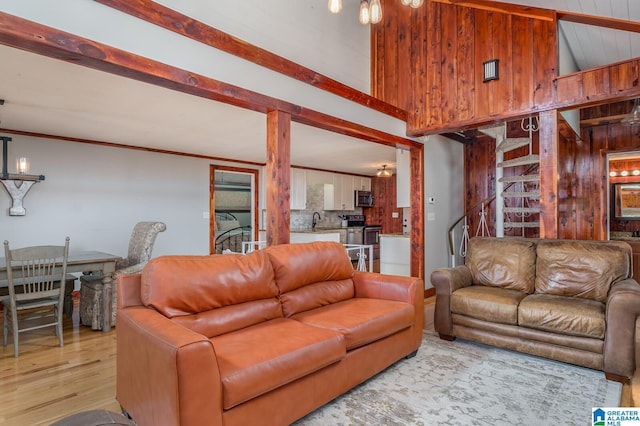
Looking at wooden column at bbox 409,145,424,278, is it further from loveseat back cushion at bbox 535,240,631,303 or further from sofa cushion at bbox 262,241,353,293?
sofa cushion at bbox 262,241,353,293

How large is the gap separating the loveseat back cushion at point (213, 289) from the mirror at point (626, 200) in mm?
5994

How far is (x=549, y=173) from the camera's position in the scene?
3.75 meters

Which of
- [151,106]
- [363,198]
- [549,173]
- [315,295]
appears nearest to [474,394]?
[315,295]

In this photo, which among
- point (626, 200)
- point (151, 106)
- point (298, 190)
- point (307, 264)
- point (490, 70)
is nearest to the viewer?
point (307, 264)

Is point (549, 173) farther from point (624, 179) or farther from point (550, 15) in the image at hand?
point (624, 179)

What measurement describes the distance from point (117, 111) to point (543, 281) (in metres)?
4.58

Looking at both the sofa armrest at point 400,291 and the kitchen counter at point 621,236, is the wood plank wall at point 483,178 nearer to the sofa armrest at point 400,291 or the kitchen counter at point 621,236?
the kitchen counter at point 621,236

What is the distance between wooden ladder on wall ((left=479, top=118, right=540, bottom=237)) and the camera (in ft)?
14.7

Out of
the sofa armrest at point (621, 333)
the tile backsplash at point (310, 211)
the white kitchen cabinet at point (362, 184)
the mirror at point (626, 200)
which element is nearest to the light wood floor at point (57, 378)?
the sofa armrest at point (621, 333)

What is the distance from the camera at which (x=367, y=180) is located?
32.2 feet

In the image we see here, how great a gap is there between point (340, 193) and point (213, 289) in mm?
6891

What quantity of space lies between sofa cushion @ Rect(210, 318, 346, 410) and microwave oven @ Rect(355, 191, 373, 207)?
7228 mm

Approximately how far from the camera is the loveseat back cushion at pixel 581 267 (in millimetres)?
2971

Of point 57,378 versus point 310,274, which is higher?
point 310,274
